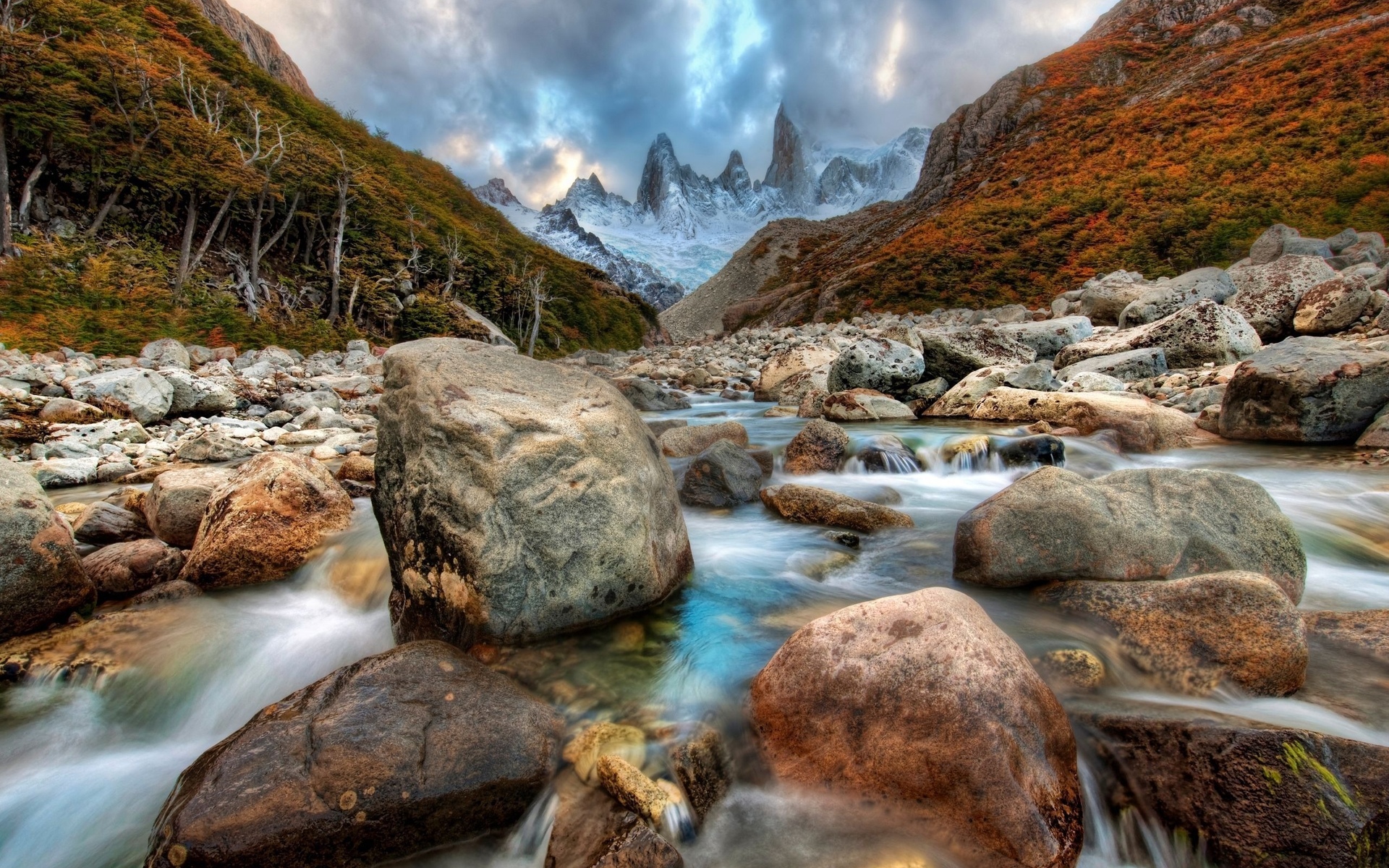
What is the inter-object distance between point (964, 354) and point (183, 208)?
28171 millimetres

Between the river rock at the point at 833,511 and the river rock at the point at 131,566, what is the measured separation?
4.75 meters

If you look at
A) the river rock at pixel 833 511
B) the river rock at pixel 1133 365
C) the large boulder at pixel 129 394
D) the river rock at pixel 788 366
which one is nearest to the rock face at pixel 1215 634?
the river rock at pixel 833 511

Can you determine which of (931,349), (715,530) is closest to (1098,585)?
(715,530)

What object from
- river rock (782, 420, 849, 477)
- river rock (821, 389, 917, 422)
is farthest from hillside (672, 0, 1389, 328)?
river rock (782, 420, 849, 477)

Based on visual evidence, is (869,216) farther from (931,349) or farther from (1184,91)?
(931,349)

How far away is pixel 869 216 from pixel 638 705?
280 feet

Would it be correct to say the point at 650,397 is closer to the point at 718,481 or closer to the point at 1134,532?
the point at 718,481

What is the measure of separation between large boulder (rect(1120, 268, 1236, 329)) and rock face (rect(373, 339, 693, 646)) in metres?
14.6

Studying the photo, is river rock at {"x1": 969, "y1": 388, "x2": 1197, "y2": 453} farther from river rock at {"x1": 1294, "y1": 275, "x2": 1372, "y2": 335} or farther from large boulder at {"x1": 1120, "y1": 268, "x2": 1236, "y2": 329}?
large boulder at {"x1": 1120, "y1": 268, "x2": 1236, "y2": 329}

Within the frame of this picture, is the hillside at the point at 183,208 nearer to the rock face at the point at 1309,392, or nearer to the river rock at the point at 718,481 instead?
the river rock at the point at 718,481

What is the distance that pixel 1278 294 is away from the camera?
11812 millimetres

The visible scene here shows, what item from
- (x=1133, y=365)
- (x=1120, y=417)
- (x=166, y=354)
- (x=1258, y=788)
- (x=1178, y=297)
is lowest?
(x=1258, y=788)

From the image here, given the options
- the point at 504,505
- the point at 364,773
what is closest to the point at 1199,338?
the point at 504,505

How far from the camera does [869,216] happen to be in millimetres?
78562
